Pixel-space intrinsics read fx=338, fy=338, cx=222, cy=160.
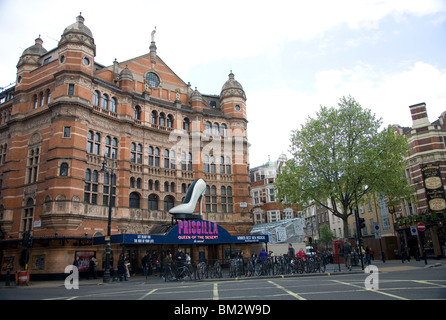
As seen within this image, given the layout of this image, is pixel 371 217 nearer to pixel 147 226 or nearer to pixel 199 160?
pixel 199 160

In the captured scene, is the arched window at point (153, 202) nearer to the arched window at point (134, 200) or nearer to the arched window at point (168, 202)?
the arched window at point (168, 202)

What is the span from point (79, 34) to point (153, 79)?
9.64 metres

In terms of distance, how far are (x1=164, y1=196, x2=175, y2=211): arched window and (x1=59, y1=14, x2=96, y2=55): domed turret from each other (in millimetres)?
15610

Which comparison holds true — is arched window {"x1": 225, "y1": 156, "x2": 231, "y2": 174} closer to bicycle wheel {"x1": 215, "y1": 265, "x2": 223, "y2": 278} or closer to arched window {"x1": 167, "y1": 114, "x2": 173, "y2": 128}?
arched window {"x1": 167, "y1": 114, "x2": 173, "y2": 128}

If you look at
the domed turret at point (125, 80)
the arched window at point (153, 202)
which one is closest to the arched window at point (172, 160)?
the arched window at point (153, 202)

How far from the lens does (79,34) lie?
29.9 meters

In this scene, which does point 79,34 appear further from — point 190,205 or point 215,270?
point 215,270

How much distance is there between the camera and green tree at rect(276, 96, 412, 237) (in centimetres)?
2711

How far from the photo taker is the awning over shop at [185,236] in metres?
24.3

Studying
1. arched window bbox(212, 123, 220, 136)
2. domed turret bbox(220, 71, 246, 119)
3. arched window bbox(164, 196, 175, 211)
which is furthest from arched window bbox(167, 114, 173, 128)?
arched window bbox(164, 196, 175, 211)

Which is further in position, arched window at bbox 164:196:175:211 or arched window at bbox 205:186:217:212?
arched window at bbox 205:186:217:212

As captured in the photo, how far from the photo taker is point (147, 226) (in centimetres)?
3222

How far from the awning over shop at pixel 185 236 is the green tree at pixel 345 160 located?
6.41 meters
